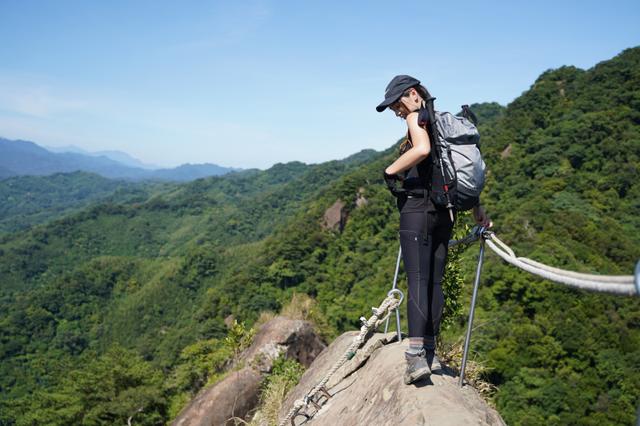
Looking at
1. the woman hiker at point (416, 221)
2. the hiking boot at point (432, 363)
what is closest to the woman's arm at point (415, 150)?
the woman hiker at point (416, 221)

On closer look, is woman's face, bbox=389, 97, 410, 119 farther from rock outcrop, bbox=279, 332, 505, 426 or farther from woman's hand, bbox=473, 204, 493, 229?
rock outcrop, bbox=279, 332, 505, 426

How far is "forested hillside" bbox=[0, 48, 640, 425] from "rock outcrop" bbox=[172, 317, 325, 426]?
81cm

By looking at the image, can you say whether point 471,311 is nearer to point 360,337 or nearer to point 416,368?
point 416,368

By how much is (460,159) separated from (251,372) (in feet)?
21.1

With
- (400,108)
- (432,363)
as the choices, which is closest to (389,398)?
(432,363)

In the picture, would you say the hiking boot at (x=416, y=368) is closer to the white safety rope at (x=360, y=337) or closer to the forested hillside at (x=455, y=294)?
the white safety rope at (x=360, y=337)

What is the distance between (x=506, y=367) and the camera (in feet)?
79.1

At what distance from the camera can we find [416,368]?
2562mm

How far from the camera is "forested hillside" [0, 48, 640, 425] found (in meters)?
20.6

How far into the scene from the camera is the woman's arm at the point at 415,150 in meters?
2.53

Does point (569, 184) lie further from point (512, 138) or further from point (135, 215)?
point (135, 215)

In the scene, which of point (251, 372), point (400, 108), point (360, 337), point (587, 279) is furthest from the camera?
point (251, 372)

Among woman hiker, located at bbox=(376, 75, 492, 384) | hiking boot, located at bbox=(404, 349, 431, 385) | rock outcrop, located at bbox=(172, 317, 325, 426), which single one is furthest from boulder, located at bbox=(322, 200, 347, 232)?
hiking boot, located at bbox=(404, 349, 431, 385)

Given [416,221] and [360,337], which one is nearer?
[416,221]
